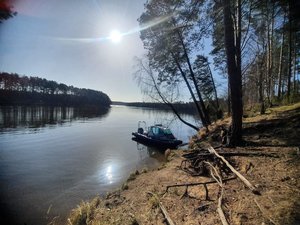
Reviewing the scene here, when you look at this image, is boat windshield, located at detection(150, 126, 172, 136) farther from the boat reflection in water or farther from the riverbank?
the riverbank

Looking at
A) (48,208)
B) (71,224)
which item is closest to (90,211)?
(71,224)

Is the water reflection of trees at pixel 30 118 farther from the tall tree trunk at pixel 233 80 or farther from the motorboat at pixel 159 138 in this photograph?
the tall tree trunk at pixel 233 80

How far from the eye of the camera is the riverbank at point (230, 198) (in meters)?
4.73

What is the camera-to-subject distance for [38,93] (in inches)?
4294

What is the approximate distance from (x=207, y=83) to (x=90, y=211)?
2237 cm

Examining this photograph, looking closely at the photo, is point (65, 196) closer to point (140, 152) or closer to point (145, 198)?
point (145, 198)

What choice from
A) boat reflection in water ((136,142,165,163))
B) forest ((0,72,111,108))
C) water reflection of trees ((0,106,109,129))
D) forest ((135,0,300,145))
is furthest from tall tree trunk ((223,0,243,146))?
forest ((0,72,111,108))

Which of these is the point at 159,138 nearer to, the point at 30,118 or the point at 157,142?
the point at 157,142

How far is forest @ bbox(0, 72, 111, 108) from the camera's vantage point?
297 ft

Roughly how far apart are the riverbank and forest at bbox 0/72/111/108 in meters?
85.5

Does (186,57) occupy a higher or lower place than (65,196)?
higher

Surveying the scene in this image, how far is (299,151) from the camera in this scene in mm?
7113

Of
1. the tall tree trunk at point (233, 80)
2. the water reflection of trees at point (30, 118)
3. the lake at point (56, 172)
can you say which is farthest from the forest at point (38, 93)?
the tall tree trunk at point (233, 80)

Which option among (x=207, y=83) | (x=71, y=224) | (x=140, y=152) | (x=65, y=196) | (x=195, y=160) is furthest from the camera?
(x=207, y=83)
